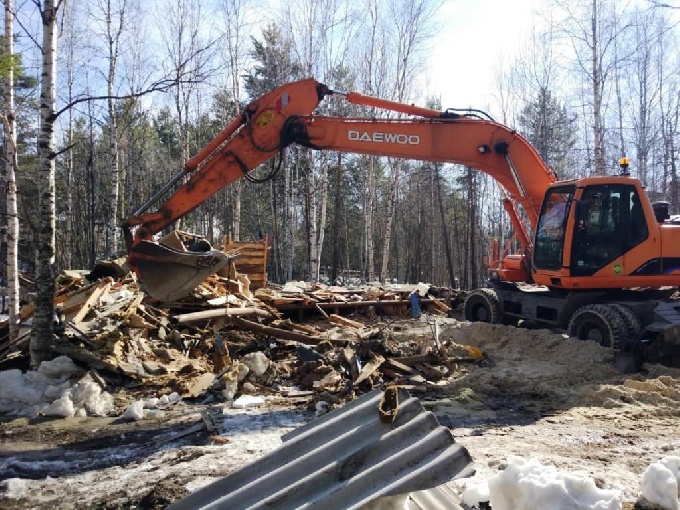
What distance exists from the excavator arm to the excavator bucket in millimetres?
14

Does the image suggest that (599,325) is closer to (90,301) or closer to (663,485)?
(663,485)

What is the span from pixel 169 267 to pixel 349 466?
5852 millimetres

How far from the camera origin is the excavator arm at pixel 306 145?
7.87 meters

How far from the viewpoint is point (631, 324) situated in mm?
7969

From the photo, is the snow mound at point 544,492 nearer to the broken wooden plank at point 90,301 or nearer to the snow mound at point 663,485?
the snow mound at point 663,485

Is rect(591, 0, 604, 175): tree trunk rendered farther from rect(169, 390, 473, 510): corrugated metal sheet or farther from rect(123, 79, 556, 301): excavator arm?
rect(169, 390, 473, 510): corrugated metal sheet

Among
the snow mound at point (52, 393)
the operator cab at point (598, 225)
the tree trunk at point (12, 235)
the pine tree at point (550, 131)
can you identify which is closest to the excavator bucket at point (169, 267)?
the snow mound at point (52, 393)

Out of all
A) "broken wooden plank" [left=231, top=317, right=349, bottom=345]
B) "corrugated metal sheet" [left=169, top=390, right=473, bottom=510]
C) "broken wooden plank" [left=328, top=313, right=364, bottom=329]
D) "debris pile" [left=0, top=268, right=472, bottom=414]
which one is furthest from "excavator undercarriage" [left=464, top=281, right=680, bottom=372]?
"corrugated metal sheet" [left=169, top=390, right=473, bottom=510]

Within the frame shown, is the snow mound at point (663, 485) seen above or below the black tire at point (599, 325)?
below

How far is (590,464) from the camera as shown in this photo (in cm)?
454

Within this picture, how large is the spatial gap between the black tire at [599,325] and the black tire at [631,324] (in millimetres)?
51

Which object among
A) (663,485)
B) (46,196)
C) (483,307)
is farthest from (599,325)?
(46,196)

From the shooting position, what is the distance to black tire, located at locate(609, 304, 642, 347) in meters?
7.91

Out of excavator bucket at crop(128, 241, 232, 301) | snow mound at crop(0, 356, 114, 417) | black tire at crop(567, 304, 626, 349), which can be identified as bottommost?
snow mound at crop(0, 356, 114, 417)
